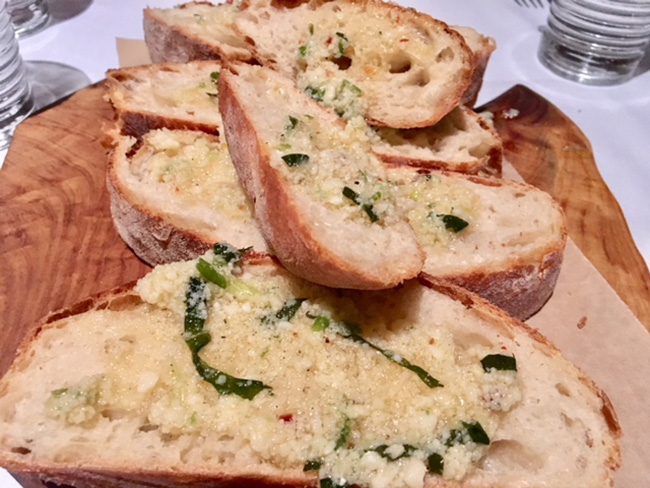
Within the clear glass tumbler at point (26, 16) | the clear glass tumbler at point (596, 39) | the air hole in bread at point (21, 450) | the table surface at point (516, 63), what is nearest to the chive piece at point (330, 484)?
the air hole in bread at point (21, 450)

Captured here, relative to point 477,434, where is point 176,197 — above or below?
above

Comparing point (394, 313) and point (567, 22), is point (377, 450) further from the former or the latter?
point (567, 22)

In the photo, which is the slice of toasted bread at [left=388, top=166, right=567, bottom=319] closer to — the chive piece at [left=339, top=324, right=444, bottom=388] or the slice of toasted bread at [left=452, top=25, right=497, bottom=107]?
the chive piece at [left=339, top=324, right=444, bottom=388]

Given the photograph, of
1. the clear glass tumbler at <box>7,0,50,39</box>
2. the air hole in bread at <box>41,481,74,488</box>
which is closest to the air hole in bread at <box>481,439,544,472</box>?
the air hole in bread at <box>41,481,74,488</box>

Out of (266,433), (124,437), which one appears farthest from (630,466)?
(124,437)

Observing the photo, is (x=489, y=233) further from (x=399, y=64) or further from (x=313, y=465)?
(x=313, y=465)

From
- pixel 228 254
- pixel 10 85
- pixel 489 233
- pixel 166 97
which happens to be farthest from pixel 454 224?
pixel 10 85

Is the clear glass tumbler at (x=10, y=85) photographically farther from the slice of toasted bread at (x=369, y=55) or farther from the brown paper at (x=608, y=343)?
the brown paper at (x=608, y=343)
